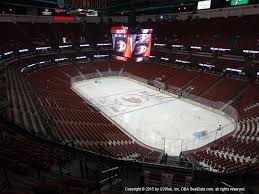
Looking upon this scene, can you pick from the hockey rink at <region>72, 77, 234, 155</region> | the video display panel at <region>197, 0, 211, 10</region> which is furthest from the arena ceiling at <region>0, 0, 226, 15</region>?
the hockey rink at <region>72, 77, 234, 155</region>

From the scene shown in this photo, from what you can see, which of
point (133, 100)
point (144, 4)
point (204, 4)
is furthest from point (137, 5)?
point (133, 100)

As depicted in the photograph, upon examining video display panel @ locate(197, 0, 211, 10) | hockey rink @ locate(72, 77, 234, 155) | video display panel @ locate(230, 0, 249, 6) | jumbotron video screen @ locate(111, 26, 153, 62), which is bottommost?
hockey rink @ locate(72, 77, 234, 155)

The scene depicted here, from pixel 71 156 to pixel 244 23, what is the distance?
3614 cm

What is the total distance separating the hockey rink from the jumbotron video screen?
6.53m

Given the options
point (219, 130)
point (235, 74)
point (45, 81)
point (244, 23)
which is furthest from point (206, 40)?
point (45, 81)

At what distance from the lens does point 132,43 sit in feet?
82.6

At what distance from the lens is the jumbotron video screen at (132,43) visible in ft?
82.3

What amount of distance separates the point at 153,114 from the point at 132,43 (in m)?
9.38

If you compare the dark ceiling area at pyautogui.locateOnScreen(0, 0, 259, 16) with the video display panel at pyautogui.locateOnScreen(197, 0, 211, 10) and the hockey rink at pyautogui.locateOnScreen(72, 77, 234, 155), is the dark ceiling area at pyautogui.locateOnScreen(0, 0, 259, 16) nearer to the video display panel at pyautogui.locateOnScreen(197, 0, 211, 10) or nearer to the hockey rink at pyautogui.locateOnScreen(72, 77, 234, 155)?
the video display panel at pyautogui.locateOnScreen(197, 0, 211, 10)

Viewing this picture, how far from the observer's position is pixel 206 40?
124 ft

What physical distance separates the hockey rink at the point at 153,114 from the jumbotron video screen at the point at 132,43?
6527mm

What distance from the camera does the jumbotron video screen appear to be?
25078 mm

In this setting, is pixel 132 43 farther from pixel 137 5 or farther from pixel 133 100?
pixel 137 5

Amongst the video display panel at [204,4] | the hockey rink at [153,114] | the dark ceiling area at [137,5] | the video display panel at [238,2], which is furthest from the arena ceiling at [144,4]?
the hockey rink at [153,114]
